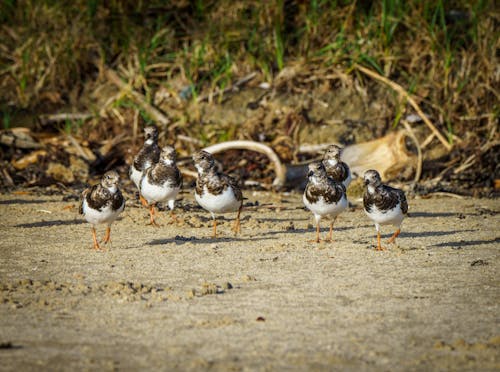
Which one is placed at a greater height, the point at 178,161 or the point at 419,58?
the point at 419,58

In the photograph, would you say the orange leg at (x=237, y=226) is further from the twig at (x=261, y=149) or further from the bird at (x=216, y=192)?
the twig at (x=261, y=149)

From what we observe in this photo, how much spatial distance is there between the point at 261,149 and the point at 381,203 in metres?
4.60

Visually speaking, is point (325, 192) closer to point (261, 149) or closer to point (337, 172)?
point (337, 172)

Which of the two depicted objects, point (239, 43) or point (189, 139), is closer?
point (189, 139)

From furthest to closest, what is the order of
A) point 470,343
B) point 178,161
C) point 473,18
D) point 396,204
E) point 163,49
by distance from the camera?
point 163,49 < point 473,18 < point 178,161 < point 396,204 < point 470,343

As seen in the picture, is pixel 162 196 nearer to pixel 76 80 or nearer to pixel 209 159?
pixel 209 159

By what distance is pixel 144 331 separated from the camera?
16.4ft

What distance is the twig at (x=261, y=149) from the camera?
11.5 m

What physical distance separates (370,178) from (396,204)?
35cm

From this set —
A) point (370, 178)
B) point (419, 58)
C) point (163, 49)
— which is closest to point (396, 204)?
point (370, 178)

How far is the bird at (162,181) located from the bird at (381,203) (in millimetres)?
2276

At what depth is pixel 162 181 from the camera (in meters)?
8.66

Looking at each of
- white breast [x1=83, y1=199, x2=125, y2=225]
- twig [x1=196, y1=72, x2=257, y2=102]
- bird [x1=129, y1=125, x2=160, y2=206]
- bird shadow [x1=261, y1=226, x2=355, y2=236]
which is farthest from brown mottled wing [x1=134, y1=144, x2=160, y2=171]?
twig [x1=196, y1=72, x2=257, y2=102]

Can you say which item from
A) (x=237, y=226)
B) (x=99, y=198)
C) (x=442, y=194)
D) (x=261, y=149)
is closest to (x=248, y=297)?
(x=99, y=198)
